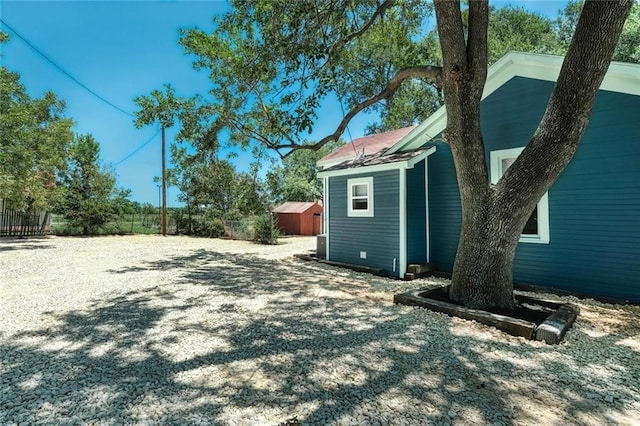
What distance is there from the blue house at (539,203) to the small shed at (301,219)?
38.4 ft

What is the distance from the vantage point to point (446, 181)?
720cm

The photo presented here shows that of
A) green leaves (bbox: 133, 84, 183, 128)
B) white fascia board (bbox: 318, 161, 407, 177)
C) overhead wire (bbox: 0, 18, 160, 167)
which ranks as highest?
overhead wire (bbox: 0, 18, 160, 167)

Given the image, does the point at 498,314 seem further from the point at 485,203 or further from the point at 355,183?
the point at 355,183

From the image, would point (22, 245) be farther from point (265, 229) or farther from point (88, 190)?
point (265, 229)

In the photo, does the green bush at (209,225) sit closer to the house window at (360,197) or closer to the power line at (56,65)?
the power line at (56,65)

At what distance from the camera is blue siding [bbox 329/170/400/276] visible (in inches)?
283

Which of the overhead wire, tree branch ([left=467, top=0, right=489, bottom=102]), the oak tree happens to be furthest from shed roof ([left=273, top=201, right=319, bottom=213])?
tree branch ([left=467, top=0, right=489, bottom=102])

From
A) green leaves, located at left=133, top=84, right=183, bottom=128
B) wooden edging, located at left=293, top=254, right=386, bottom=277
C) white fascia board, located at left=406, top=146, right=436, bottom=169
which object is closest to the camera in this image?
white fascia board, located at left=406, top=146, right=436, bottom=169

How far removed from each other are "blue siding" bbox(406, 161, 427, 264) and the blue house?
2 centimetres

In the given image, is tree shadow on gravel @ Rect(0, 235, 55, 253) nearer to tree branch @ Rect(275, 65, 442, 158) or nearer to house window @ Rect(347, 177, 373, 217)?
tree branch @ Rect(275, 65, 442, 158)

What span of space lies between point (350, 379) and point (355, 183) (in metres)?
5.80

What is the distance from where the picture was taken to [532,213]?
603 cm

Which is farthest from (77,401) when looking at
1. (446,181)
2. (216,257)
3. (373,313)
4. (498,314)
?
(216,257)

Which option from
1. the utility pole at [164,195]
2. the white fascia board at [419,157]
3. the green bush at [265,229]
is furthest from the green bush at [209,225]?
the white fascia board at [419,157]
